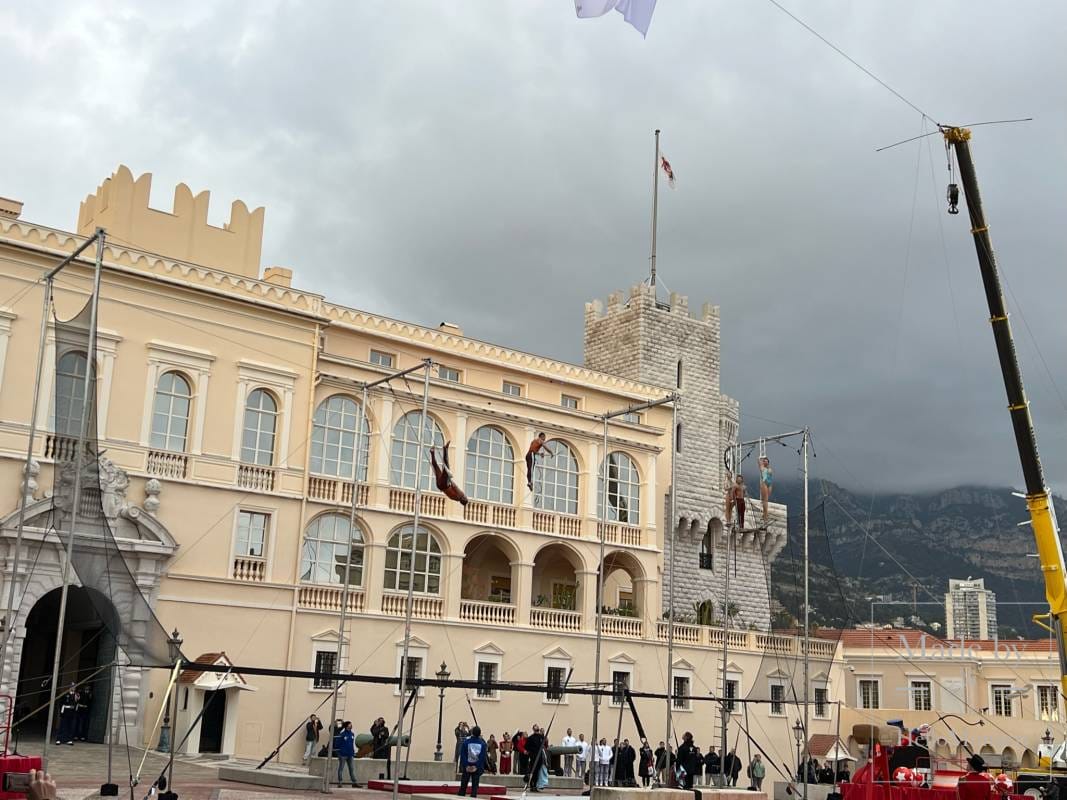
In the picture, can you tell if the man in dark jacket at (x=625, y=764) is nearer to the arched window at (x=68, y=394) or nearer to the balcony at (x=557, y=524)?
the balcony at (x=557, y=524)

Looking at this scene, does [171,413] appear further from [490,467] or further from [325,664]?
[490,467]

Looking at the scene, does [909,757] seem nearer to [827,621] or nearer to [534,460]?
[827,621]

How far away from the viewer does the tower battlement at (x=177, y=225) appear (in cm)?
3750

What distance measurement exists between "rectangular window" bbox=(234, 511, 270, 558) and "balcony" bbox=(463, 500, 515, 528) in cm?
736

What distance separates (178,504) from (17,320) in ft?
21.9

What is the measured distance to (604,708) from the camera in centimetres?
4309

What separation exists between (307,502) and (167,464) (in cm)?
462

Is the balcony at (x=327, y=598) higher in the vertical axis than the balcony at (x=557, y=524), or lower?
lower

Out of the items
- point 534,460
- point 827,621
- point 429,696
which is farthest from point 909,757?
point 534,460

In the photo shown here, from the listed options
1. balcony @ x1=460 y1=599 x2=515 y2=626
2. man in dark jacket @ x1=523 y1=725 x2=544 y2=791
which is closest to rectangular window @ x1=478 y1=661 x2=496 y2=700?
balcony @ x1=460 y1=599 x2=515 y2=626

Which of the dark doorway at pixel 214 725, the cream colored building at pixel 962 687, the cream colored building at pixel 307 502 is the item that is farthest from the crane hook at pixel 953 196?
the cream colored building at pixel 962 687

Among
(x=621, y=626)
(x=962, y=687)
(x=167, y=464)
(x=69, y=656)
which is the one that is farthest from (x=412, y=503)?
(x=962, y=687)

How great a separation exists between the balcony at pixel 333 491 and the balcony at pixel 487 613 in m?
5.06

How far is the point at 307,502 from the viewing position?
3766cm
